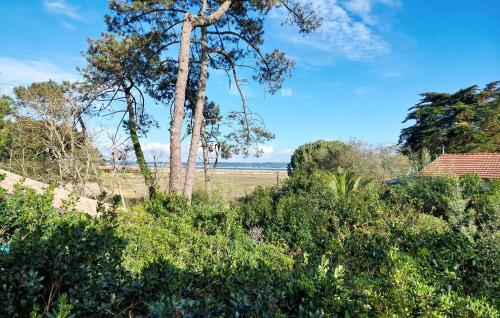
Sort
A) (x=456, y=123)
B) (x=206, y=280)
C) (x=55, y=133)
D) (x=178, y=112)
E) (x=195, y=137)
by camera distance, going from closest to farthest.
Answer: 1. (x=206, y=280)
2. (x=178, y=112)
3. (x=195, y=137)
4. (x=55, y=133)
5. (x=456, y=123)

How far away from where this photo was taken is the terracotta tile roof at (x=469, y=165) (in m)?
21.2

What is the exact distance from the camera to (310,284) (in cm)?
219

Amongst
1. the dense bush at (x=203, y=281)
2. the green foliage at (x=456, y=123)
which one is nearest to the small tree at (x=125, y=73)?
the dense bush at (x=203, y=281)

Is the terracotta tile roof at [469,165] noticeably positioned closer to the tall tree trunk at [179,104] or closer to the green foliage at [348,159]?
the green foliage at [348,159]

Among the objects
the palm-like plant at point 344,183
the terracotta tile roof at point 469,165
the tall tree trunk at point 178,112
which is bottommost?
the palm-like plant at point 344,183

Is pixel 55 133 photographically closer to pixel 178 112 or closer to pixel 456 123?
pixel 178 112

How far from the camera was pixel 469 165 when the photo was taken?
22.6m

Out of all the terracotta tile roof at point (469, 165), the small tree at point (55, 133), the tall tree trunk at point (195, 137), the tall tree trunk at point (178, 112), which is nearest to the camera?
the tall tree trunk at point (178, 112)

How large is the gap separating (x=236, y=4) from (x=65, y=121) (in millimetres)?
8316

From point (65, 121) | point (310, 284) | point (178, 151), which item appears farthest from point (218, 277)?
point (65, 121)

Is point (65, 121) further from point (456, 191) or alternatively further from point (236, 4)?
point (456, 191)

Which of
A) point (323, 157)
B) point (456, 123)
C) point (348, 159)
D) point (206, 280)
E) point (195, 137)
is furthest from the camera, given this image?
point (456, 123)

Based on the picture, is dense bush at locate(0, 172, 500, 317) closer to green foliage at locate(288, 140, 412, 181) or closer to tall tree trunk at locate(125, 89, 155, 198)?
tall tree trunk at locate(125, 89, 155, 198)

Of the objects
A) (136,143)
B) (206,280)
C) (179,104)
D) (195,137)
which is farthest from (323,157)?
(206,280)
